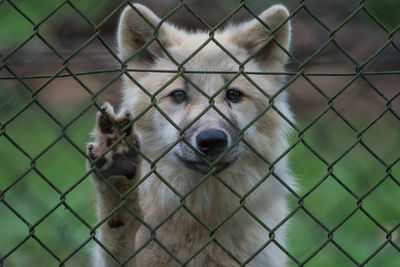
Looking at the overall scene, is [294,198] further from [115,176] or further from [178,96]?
[115,176]

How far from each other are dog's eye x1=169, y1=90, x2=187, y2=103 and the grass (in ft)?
5.04

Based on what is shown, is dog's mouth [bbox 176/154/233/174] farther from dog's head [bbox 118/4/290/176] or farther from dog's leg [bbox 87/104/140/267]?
dog's leg [bbox 87/104/140/267]

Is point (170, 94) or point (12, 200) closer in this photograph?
point (170, 94)

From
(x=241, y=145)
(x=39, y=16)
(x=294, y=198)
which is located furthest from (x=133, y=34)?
(x=39, y=16)

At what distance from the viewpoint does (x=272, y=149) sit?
14.6 feet

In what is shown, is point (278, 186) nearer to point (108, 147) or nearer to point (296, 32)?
point (108, 147)

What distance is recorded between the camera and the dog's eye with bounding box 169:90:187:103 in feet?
13.8

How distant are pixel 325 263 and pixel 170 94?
10.1 ft

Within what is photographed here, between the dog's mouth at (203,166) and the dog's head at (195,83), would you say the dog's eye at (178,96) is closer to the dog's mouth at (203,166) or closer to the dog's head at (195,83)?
the dog's head at (195,83)

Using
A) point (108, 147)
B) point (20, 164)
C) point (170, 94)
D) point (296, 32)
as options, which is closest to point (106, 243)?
point (108, 147)

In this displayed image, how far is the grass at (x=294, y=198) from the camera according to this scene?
6.08 meters

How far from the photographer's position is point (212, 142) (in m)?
3.59

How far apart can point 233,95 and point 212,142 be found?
2.64ft

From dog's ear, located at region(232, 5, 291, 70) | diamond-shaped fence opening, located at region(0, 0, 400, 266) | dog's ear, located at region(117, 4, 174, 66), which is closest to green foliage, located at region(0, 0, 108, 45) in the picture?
diamond-shaped fence opening, located at region(0, 0, 400, 266)
